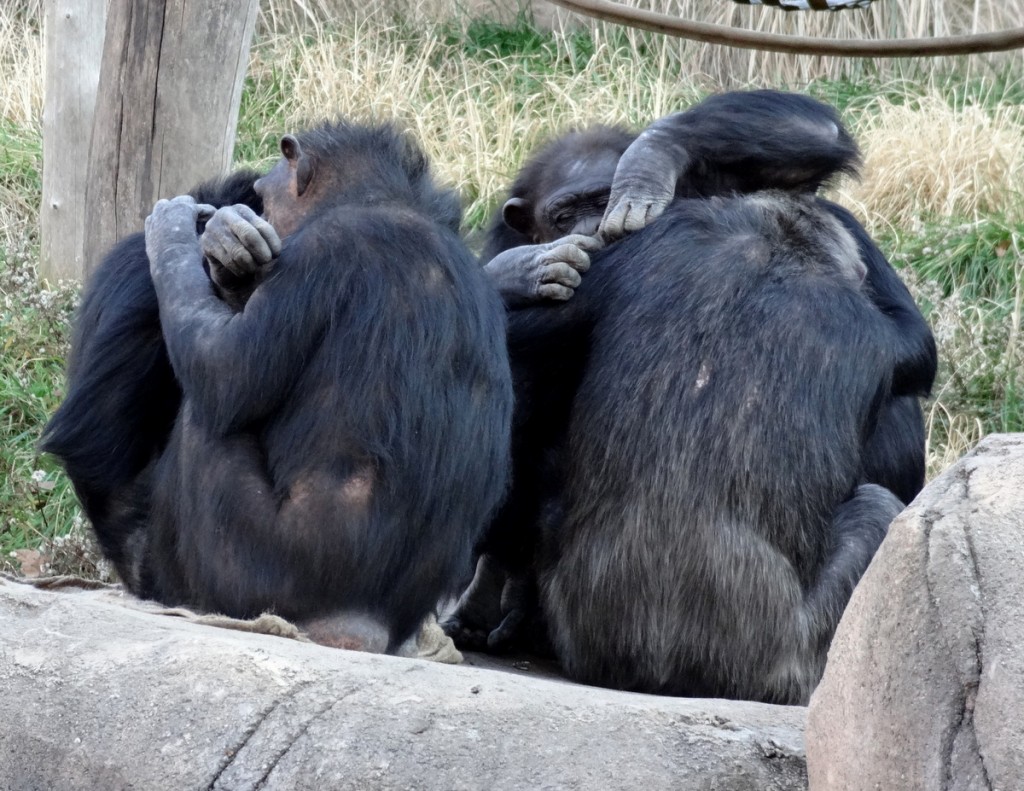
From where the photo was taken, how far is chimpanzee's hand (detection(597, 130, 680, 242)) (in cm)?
347

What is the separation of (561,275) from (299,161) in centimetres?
67

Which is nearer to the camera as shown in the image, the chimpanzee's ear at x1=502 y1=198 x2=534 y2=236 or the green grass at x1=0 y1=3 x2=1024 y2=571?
the chimpanzee's ear at x1=502 y1=198 x2=534 y2=236

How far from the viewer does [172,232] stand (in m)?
3.10

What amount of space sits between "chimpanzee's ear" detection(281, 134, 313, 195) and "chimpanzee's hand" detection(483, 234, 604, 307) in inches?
20.0

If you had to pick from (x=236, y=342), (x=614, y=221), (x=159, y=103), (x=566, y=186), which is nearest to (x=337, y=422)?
(x=236, y=342)

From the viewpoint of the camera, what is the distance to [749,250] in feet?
11.0

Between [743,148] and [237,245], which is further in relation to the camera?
[743,148]

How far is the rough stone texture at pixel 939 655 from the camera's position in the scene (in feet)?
5.81

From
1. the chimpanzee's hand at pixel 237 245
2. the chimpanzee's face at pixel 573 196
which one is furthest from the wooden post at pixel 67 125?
the chimpanzee's hand at pixel 237 245

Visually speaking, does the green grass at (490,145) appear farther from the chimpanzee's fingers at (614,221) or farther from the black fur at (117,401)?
the chimpanzee's fingers at (614,221)

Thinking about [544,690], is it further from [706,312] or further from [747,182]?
[747,182]

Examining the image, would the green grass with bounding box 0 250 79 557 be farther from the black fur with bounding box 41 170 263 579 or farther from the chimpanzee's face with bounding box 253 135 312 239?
the chimpanzee's face with bounding box 253 135 312 239

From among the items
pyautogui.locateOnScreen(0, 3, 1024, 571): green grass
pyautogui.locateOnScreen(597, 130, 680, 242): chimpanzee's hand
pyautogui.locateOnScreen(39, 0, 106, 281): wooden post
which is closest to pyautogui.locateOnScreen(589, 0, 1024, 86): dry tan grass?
pyautogui.locateOnScreen(0, 3, 1024, 571): green grass

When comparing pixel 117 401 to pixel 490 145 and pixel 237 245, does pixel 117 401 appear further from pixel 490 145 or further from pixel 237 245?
pixel 490 145
